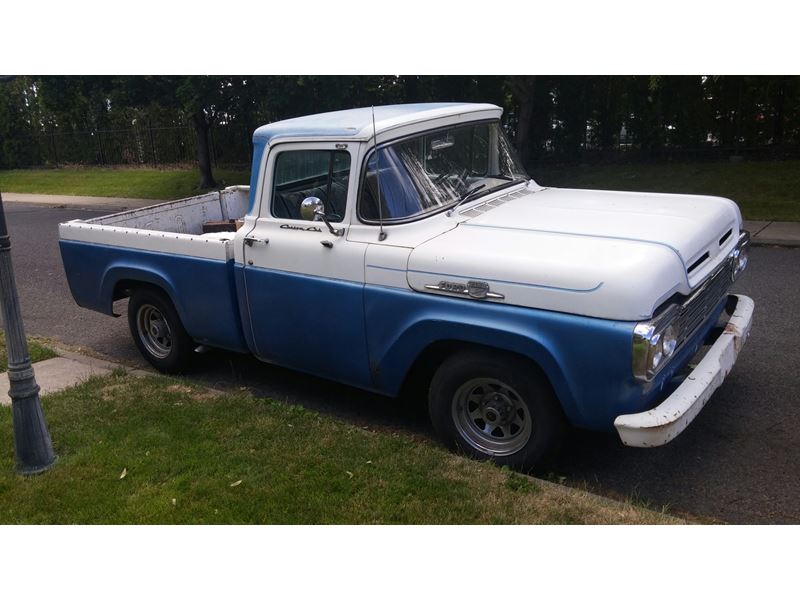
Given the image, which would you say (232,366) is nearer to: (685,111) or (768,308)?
(768,308)

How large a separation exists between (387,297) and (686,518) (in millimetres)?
2053

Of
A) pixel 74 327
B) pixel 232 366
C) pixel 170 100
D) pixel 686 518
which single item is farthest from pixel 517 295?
pixel 170 100

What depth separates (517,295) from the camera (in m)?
4.00

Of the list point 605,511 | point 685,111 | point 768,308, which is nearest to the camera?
point 605,511

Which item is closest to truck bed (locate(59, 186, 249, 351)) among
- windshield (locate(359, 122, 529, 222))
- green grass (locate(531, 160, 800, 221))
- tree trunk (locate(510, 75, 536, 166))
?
windshield (locate(359, 122, 529, 222))

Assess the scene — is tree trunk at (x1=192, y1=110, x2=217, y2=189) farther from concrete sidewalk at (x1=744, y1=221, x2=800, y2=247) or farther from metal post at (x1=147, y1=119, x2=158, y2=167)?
concrete sidewalk at (x1=744, y1=221, x2=800, y2=247)

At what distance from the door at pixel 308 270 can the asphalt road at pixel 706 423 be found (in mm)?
622

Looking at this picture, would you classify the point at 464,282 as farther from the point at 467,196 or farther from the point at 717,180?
the point at 717,180

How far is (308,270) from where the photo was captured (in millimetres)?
4930

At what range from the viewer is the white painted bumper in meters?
3.73

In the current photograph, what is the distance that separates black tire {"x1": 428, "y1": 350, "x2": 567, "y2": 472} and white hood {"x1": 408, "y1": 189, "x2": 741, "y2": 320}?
452 millimetres

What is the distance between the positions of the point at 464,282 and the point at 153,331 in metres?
3.40

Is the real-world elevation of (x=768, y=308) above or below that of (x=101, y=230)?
below

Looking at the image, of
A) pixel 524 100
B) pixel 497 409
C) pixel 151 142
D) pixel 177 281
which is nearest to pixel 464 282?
pixel 497 409
